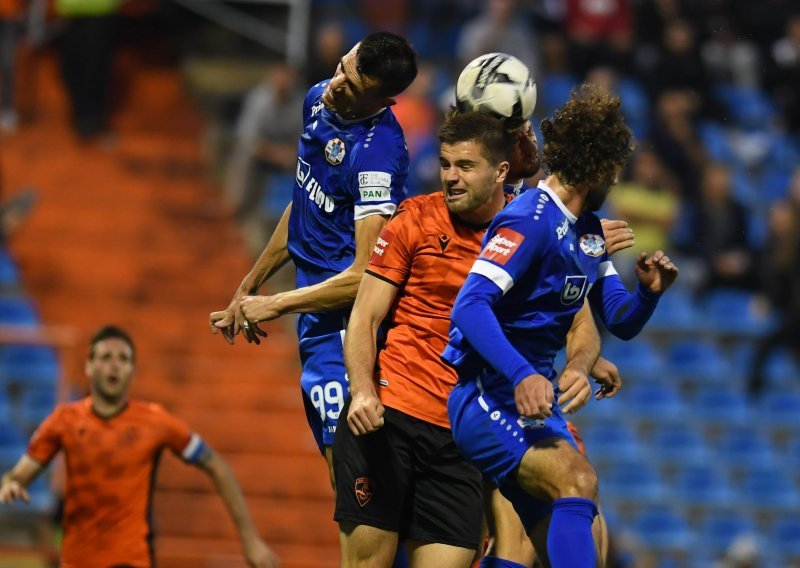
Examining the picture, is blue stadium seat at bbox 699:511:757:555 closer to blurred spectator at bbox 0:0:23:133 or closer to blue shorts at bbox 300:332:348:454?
blue shorts at bbox 300:332:348:454

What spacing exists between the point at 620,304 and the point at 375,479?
4.17 ft

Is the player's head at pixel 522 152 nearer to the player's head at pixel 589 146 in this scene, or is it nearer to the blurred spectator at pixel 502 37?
the player's head at pixel 589 146

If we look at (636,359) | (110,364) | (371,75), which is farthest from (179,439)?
(636,359)

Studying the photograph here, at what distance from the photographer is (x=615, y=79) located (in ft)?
55.2

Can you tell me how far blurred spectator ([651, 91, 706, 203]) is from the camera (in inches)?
642

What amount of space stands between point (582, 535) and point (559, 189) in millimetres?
1357

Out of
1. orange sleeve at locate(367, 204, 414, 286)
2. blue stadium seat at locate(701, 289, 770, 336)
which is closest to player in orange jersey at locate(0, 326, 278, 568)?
orange sleeve at locate(367, 204, 414, 286)

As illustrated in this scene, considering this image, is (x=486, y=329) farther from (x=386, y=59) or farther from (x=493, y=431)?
(x=386, y=59)

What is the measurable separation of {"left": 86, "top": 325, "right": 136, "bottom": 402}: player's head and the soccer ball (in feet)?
9.89

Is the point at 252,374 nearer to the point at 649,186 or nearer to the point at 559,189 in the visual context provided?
the point at 649,186

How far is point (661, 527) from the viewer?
551 inches

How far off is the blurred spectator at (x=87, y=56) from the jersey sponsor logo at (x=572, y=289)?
1138 centimetres

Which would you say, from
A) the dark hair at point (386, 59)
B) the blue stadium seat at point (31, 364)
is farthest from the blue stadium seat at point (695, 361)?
the dark hair at point (386, 59)

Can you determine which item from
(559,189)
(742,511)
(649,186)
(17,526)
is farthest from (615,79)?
(559,189)
